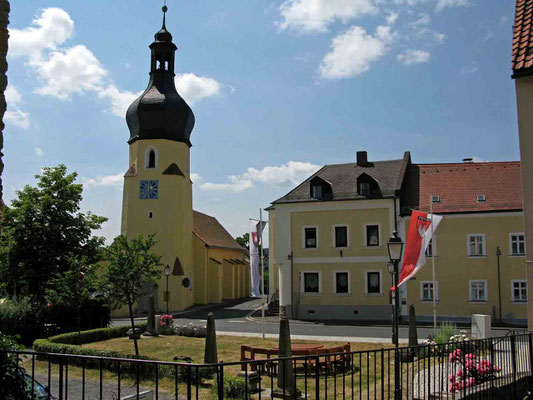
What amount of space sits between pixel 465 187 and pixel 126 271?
2223 cm

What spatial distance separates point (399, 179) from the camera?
3338 centimetres

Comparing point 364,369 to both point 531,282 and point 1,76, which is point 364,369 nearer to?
point 531,282

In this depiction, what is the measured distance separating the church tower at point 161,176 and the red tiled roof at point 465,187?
18008mm

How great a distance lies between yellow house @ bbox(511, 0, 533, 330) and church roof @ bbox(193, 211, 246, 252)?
115 ft

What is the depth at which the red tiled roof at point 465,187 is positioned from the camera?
100 feet

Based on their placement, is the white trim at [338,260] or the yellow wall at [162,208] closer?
the white trim at [338,260]

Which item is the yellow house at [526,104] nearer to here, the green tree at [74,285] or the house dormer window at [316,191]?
the green tree at [74,285]

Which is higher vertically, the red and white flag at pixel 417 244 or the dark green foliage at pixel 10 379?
the red and white flag at pixel 417 244

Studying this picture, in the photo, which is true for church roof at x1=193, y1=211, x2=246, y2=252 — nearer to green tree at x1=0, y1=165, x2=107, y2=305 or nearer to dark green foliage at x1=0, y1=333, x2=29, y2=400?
green tree at x1=0, y1=165, x2=107, y2=305

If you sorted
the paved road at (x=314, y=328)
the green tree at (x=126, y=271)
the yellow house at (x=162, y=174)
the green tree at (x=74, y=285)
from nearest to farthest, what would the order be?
1. the green tree at (x=126, y=271)
2. the green tree at (x=74, y=285)
3. the paved road at (x=314, y=328)
4. the yellow house at (x=162, y=174)

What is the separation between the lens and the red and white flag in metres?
19.0

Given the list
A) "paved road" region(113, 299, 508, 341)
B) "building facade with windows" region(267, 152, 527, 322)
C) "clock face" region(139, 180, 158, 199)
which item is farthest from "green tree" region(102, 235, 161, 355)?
"clock face" region(139, 180, 158, 199)

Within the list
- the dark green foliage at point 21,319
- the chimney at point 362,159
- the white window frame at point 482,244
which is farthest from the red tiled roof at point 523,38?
the chimney at point 362,159

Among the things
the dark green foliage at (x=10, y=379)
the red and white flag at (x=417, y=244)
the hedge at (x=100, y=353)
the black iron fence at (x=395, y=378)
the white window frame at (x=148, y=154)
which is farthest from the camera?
the white window frame at (x=148, y=154)
